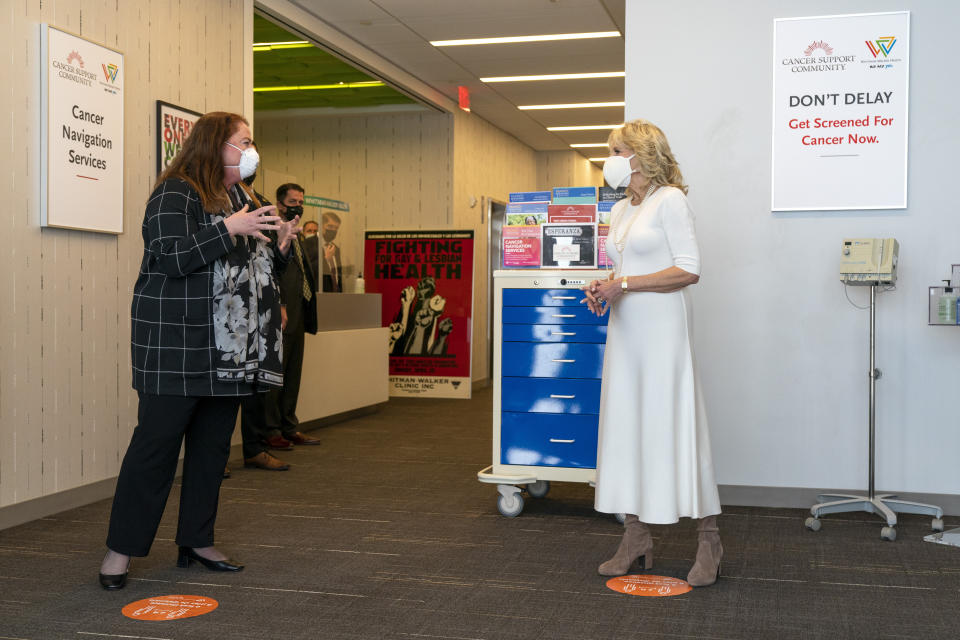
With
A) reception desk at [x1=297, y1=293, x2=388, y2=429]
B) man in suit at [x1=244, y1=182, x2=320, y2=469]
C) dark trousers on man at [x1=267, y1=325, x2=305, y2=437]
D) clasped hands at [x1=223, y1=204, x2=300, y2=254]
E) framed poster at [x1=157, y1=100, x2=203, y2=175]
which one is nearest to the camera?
clasped hands at [x1=223, y1=204, x2=300, y2=254]

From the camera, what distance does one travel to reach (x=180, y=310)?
115 inches

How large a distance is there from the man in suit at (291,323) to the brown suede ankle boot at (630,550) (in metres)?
2.82

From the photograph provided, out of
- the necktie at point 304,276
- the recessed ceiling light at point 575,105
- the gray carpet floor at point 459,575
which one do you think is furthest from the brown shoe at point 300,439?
the recessed ceiling light at point 575,105

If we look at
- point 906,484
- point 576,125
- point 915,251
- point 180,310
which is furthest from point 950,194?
point 576,125

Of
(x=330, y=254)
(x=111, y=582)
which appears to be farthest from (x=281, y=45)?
(x=111, y=582)

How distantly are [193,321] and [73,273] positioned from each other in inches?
65.3

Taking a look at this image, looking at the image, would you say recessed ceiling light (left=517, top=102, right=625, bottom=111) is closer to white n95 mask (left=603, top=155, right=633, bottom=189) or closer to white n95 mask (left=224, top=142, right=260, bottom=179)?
white n95 mask (left=603, top=155, right=633, bottom=189)

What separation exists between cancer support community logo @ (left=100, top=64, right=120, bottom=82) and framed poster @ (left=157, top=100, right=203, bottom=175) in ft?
1.28

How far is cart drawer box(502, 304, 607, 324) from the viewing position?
13.3ft

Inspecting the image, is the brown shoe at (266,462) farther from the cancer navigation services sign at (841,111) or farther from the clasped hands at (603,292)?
the cancer navigation services sign at (841,111)

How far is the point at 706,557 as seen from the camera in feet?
9.94

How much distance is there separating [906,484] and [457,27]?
4401mm

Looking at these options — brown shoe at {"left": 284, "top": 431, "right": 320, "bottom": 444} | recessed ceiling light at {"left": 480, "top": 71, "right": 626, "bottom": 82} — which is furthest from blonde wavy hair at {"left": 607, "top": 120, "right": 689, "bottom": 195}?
recessed ceiling light at {"left": 480, "top": 71, "right": 626, "bottom": 82}

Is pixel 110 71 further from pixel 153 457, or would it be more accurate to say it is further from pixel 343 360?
pixel 343 360
